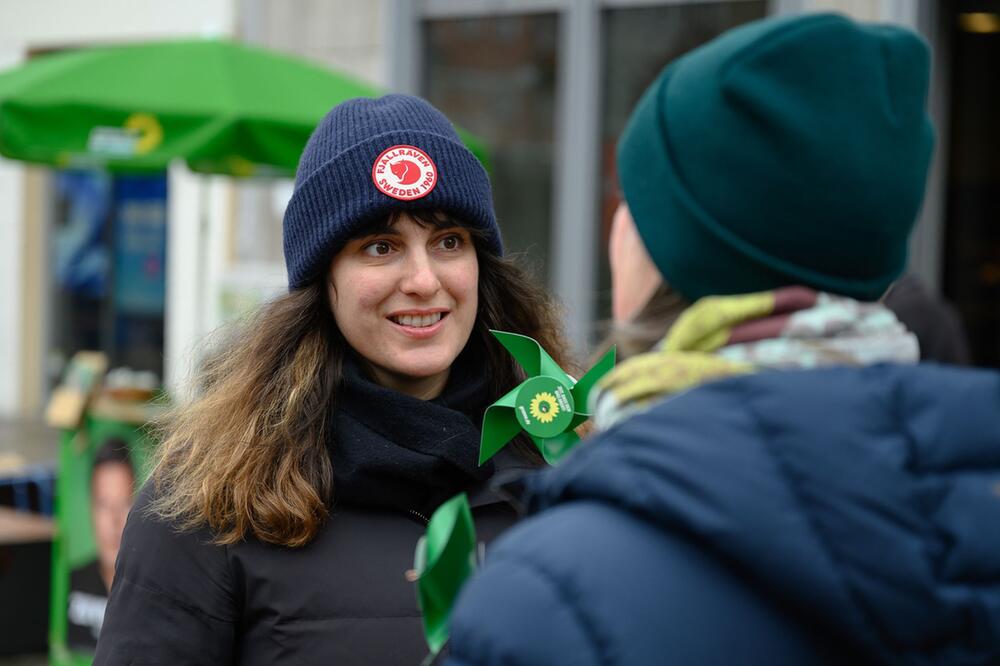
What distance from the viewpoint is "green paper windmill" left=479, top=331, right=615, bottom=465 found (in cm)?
190

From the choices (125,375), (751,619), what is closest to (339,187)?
(751,619)

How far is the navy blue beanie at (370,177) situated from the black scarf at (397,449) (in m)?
0.24

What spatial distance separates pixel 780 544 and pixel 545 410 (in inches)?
34.0

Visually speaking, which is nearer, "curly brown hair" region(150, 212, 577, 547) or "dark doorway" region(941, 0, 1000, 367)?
"curly brown hair" region(150, 212, 577, 547)

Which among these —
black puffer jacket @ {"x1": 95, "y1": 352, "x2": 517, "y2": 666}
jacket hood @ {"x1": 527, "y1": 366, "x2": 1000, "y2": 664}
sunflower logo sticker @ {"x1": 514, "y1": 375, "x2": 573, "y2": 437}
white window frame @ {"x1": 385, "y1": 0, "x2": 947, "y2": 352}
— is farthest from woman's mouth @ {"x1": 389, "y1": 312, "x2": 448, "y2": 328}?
white window frame @ {"x1": 385, "y1": 0, "x2": 947, "y2": 352}

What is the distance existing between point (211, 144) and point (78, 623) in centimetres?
208

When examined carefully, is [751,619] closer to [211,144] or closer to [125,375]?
[211,144]

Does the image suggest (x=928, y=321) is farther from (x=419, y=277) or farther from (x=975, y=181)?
(x=419, y=277)

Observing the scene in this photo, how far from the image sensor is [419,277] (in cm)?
214

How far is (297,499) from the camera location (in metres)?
1.97

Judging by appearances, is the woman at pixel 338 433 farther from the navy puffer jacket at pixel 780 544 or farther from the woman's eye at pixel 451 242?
the navy puffer jacket at pixel 780 544

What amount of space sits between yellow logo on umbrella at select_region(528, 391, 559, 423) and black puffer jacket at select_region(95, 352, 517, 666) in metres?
0.24

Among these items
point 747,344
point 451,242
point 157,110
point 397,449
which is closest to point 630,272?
point 747,344

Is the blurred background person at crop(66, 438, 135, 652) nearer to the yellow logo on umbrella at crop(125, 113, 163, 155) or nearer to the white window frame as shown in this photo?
the yellow logo on umbrella at crop(125, 113, 163, 155)
